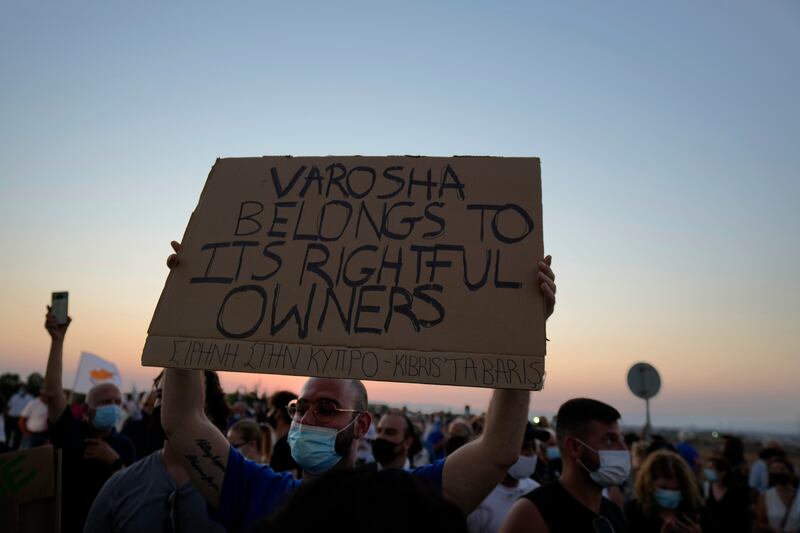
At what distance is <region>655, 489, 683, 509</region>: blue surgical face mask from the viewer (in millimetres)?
4965

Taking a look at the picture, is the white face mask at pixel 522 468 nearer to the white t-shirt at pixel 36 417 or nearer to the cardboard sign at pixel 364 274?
the cardboard sign at pixel 364 274

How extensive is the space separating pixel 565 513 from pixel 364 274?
1950 mm

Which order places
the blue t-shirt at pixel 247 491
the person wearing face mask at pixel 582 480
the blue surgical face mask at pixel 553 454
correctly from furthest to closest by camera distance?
1. the blue surgical face mask at pixel 553 454
2. the person wearing face mask at pixel 582 480
3. the blue t-shirt at pixel 247 491

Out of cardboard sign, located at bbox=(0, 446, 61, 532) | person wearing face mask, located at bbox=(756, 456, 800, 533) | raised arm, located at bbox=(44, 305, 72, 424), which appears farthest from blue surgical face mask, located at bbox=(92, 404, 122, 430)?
person wearing face mask, located at bbox=(756, 456, 800, 533)

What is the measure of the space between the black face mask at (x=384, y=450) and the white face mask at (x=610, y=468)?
2.46 m

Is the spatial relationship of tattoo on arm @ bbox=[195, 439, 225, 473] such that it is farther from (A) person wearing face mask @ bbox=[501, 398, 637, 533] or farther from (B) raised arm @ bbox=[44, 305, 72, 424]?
(B) raised arm @ bbox=[44, 305, 72, 424]

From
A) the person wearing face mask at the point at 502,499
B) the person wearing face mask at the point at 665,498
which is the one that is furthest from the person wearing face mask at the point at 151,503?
the person wearing face mask at the point at 665,498

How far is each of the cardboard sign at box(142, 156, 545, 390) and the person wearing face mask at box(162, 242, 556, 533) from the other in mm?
203

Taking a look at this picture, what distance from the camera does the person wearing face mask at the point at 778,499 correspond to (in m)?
7.36

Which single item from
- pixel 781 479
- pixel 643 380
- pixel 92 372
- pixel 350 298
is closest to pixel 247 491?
pixel 350 298

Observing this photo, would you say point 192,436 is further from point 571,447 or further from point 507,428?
point 571,447

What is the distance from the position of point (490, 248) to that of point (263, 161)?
4.10ft

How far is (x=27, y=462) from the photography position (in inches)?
156

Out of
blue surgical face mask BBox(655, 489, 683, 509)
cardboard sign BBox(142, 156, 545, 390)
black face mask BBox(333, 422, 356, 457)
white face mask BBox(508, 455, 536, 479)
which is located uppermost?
cardboard sign BBox(142, 156, 545, 390)
